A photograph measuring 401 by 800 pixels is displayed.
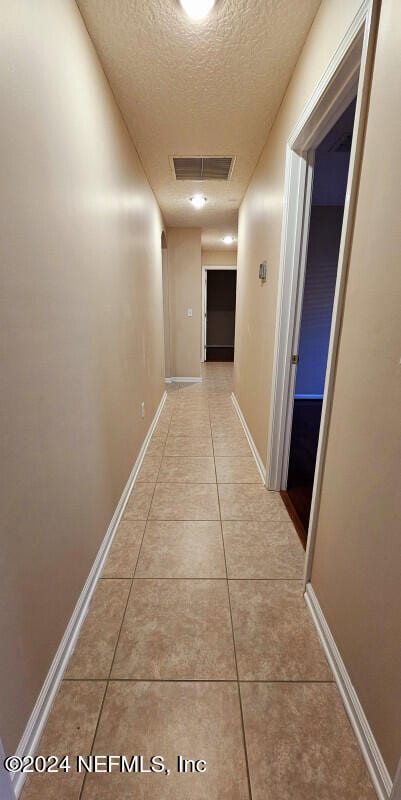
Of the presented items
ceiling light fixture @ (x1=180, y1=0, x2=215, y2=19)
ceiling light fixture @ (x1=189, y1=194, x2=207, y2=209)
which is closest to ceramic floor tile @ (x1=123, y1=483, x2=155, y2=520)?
ceiling light fixture @ (x1=180, y1=0, x2=215, y2=19)

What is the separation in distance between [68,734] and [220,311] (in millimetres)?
8809

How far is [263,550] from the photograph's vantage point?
1.80 metres

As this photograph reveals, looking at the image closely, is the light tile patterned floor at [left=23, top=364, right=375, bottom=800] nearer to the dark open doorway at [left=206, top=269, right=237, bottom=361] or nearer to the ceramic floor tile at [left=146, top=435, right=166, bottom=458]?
the ceramic floor tile at [left=146, top=435, right=166, bottom=458]

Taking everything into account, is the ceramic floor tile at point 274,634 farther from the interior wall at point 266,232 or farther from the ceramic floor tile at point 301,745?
the interior wall at point 266,232

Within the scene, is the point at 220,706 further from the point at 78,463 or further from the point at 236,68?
the point at 236,68

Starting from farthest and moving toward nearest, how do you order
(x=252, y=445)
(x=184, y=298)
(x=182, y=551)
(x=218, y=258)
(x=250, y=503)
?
(x=218, y=258), (x=184, y=298), (x=252, y=445), (x=250, y=503), (x=182, y=551)

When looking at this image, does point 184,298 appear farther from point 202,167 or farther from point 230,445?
point 230,445

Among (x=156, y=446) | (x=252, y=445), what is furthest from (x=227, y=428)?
(x=156, y=446)

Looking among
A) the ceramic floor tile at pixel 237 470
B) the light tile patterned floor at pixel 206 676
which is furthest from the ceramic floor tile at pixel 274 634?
the ceramic floor tile at pixel 237 470

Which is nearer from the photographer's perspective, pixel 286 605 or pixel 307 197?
pixel 286 605

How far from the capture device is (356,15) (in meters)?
1.00

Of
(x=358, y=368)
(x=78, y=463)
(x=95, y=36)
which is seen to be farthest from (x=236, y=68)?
(x=78, y=463)

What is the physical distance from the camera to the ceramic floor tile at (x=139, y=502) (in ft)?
6.86

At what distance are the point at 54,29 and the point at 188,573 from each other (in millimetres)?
2264
